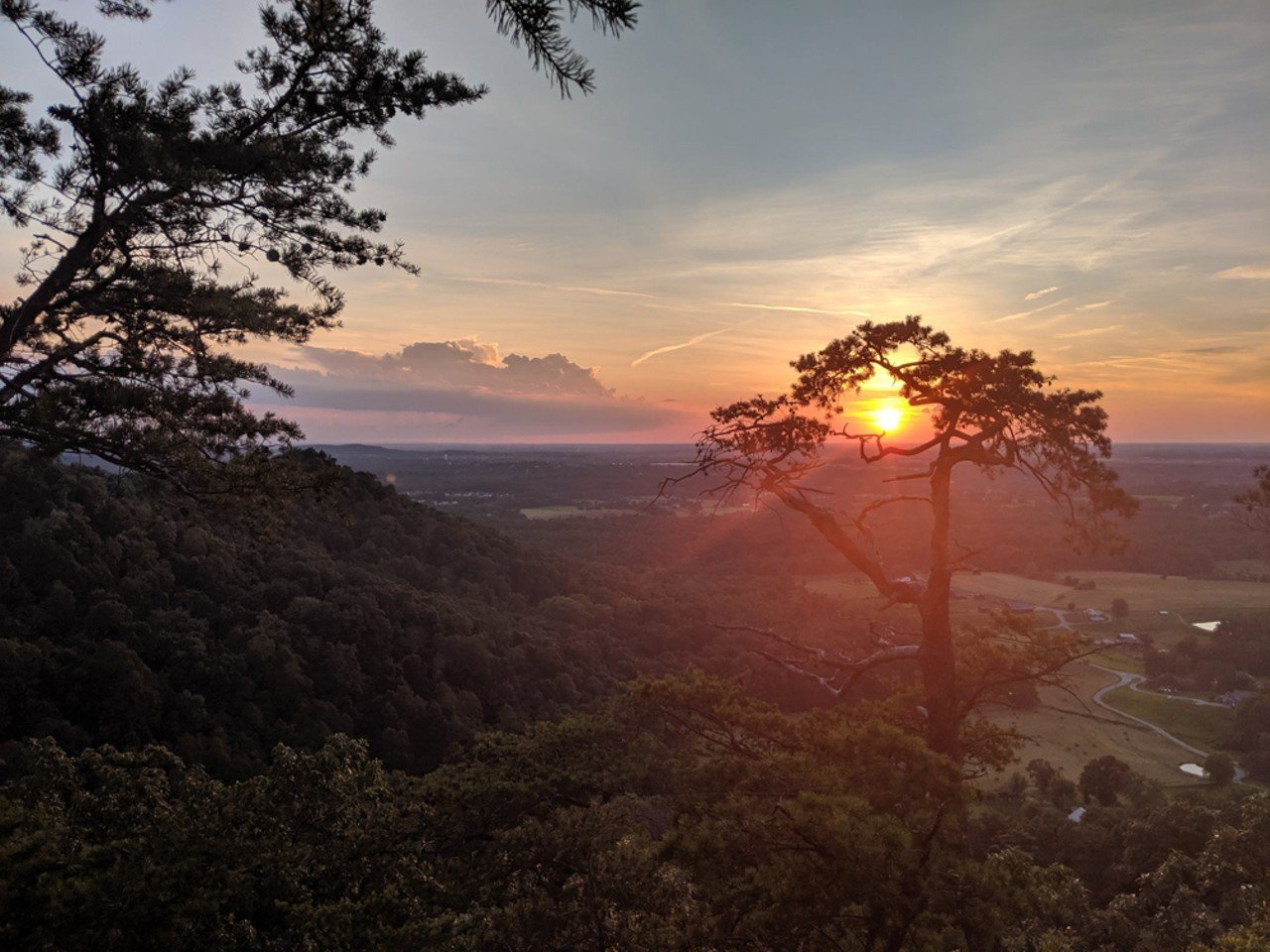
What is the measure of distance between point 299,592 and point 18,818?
39.8 m

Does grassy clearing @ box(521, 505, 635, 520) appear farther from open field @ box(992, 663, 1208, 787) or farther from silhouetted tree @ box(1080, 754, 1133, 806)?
silhouetted tree @ box(1080, 754, 1133, 806)

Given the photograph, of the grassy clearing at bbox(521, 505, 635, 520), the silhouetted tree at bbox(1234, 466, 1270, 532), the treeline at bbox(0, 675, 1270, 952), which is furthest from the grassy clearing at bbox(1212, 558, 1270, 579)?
the silhouetted tree at bbox(1234, 466, 1270, 532)

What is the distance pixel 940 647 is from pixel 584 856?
259 inches

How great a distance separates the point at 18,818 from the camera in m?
11.0

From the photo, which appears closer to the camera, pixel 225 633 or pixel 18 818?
pixel 18 818

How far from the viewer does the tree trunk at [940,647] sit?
33.2ft

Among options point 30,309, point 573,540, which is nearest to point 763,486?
point 30,309

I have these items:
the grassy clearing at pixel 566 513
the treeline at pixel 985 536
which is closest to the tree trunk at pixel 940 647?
the treeline at pixel 985 536

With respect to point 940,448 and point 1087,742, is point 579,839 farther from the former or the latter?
point 1087,742

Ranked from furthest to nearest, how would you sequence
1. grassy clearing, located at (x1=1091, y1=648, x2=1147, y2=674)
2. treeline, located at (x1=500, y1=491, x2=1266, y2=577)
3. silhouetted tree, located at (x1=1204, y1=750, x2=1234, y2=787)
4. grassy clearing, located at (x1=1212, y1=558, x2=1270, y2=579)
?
treeline, located at (x1=500, y1=491, x2=1266, y2=577) → grassy clearing, located at (x1=1212, y1=558, x2=1270, y2=579) → grassy clearing, located at (x1=1091, y1=648, x2=1147, y2=674) → silhouetted tree, located at (x1=1204, y1=750, x2=1234, y2=787)

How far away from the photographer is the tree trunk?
10.1m

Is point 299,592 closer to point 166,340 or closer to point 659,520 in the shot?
point 166,340

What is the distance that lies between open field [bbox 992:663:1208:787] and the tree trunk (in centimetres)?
4117

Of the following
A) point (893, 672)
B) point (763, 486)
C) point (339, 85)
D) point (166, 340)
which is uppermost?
point (339, 85)
